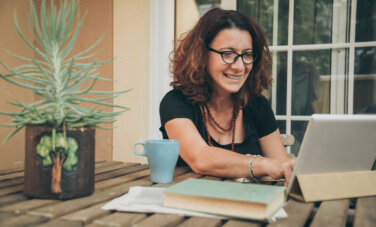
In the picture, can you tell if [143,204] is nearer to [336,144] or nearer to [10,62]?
[336,144]

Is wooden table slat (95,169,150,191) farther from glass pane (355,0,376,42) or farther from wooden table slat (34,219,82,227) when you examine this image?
glass pane (355,0,376,42)

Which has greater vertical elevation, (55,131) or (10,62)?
(10,62)

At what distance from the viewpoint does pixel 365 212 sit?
0.83 metres

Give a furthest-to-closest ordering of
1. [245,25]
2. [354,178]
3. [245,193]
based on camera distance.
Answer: [245,25]
[354,178]
[245,193]

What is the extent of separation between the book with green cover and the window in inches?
70.1

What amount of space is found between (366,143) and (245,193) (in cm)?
48

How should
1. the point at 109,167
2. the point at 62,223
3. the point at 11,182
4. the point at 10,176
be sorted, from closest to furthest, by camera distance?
the point at 62,223, the point at 11,182, the point at 10,176, the point at 109,167

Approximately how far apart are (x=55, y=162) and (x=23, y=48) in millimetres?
2168

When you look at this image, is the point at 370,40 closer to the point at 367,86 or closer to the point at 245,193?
the point at 367,86

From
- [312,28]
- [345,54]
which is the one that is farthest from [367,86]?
[312,28]

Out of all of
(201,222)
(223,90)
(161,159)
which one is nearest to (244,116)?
(223,90)

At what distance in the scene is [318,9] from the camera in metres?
2.44

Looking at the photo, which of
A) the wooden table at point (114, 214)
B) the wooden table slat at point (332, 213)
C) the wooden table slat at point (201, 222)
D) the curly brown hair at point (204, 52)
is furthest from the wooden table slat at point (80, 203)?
the curly brown hair at point (204, 52)

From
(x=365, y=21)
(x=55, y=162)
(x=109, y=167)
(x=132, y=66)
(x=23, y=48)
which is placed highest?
(x=365, y=21)
